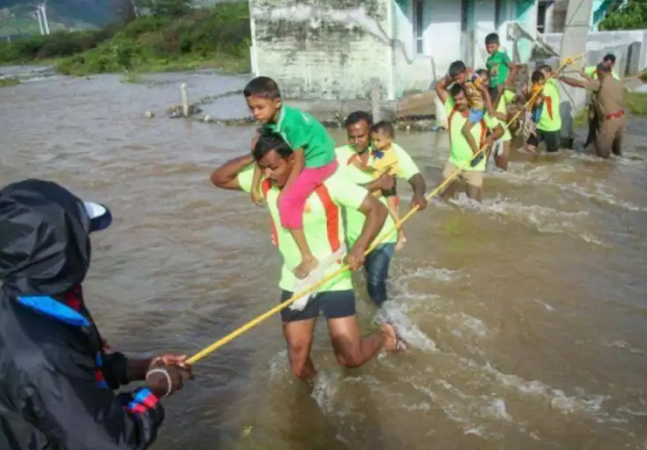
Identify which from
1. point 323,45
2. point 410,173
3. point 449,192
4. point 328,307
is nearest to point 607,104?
point 449,192

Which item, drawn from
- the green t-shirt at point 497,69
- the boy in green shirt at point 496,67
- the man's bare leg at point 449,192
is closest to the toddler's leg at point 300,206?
the man's bare leg at point 449,192

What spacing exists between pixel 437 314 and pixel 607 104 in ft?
22.1

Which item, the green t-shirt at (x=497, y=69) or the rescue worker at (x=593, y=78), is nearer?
the rescue worker at (x=593, y=78)

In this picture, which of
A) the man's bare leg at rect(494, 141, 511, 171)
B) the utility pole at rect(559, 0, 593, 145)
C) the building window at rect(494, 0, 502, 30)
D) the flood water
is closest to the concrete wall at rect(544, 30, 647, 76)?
the building window at rect(494, 0, 502, 30)

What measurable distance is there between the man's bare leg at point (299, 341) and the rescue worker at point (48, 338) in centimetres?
196

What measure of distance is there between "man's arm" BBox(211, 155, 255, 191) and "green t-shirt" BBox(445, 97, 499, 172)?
12.5 feet

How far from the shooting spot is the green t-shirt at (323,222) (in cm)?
378

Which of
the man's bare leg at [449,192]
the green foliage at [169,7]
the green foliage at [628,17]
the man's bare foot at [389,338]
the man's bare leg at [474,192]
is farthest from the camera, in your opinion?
the green foliage at [169,7]

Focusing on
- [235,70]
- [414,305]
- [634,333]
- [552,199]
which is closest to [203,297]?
[414,305]

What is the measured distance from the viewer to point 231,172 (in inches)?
162

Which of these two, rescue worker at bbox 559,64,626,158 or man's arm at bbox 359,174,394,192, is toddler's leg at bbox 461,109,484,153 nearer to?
man's arm at bbox 359,174,394,192

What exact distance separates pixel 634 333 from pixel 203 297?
4009 millimetres

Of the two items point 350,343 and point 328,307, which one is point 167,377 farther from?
point 350,343

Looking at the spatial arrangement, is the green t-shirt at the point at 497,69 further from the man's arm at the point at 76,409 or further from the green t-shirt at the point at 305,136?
the man's arm at the point at 76,409
